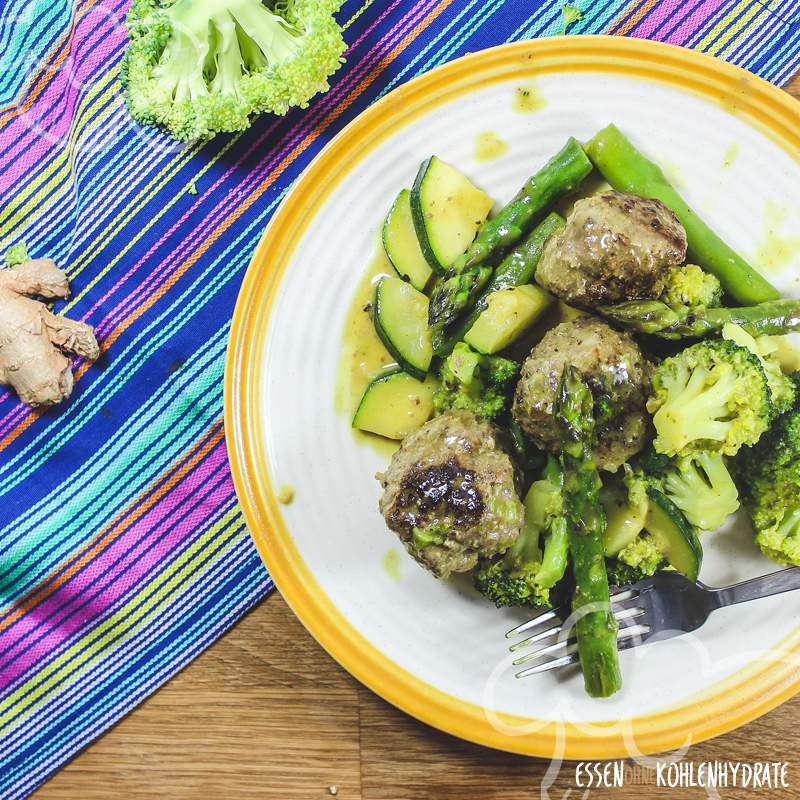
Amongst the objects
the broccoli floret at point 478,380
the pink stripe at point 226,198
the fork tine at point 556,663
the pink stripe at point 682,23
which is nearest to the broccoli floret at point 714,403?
the broccoli floret at point 478,380

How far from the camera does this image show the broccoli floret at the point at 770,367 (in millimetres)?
2650

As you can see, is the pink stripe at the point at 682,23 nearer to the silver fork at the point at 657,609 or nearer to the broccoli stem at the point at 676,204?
the broccoli stem at the point at 676,204

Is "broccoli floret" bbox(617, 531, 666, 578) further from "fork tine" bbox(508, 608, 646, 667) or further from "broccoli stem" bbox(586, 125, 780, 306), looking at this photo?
"broccoli stem" bbox(586, 125, 780, 306)

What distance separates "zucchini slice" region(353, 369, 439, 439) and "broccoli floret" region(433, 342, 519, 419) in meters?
0.19

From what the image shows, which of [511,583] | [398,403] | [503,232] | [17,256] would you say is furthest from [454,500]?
[17,256]

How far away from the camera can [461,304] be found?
9.07ft

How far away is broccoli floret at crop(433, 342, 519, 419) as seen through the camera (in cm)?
271

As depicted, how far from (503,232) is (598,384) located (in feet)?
2.59

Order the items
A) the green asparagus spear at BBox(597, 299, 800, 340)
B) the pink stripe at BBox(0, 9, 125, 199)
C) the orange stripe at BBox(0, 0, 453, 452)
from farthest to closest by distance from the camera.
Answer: the pink stripe at BBox(0, 9, 125, 199) → the orange stripe at BBox(0, 0, 453, 452) → the green asparagus spear at BBox(597, 299, 800, 340)

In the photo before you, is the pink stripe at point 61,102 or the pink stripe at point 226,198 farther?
the pink stripe at point 61,102

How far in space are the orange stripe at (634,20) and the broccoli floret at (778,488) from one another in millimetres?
1687

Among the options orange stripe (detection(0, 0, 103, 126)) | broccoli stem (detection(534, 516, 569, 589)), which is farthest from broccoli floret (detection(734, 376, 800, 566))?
orange stripe (detection(0, 0, 103, 126))

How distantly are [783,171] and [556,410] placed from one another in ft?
4.79

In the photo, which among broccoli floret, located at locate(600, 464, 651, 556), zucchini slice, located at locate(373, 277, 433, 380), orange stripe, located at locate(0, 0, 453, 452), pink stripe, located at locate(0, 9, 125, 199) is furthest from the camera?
pink stripe, located at locate(0, 9, 125, 199)
